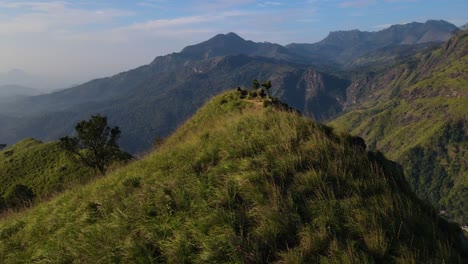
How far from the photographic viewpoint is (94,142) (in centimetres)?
4631

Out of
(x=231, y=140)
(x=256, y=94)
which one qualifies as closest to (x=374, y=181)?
(x=231, y=140)

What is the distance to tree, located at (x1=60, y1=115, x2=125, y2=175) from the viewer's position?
148 feet

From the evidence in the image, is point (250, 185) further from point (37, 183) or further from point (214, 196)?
point (37, 183)

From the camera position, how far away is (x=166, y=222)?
897 cm

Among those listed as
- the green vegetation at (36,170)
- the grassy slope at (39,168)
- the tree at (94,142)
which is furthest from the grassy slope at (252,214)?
the grassy slope at (39,168)

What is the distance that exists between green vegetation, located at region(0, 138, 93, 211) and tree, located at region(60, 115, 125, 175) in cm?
657

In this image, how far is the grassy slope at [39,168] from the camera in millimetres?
58303

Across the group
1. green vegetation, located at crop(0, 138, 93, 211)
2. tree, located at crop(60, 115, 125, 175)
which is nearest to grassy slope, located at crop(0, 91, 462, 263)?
tree, located at crop(60, 115, 125, 175)

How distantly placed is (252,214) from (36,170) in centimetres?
6717

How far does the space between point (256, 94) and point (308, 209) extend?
88.4ft

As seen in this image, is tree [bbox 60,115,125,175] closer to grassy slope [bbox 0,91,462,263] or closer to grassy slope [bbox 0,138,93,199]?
grassy slope [bbox 0,138,93,199]

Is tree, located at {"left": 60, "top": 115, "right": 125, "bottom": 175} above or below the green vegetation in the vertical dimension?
above

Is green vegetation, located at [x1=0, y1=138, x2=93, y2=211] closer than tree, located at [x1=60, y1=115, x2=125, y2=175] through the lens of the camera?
No

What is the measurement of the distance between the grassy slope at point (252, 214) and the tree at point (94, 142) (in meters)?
33.8
